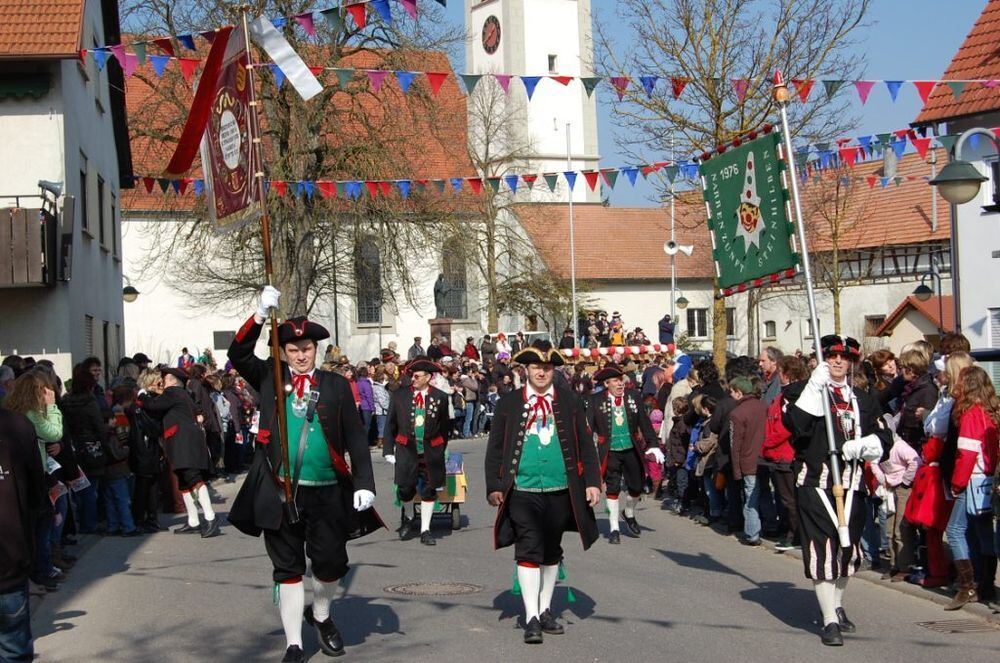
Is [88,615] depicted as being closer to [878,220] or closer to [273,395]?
[273,395]

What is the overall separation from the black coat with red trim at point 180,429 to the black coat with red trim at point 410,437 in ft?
6.71

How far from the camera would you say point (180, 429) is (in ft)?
46.8

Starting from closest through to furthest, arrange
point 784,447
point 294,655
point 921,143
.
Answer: point 294,655, point 784,447, point 921,143

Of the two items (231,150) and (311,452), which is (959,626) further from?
(231,150)

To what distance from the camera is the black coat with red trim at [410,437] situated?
44.6 ft

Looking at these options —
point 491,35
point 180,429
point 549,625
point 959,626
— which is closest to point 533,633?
point 549,625

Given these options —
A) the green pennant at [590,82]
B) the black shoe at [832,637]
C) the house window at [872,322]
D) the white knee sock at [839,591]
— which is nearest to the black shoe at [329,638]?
the black shoe at [832,637]

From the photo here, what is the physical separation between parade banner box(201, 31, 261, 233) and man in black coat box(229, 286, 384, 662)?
27.1 inches

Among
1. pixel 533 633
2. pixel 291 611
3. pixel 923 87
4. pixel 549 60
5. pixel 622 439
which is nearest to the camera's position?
pixel 291 611

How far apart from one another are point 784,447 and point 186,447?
6.27 metres

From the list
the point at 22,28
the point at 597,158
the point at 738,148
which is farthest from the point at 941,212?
the point at 738,148

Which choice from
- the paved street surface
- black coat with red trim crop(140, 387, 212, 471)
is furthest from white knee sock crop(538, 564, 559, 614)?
black coat with red trim crop(140, 387, 212, 471)

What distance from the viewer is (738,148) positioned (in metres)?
9.69

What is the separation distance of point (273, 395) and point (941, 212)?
4801 centimetres
